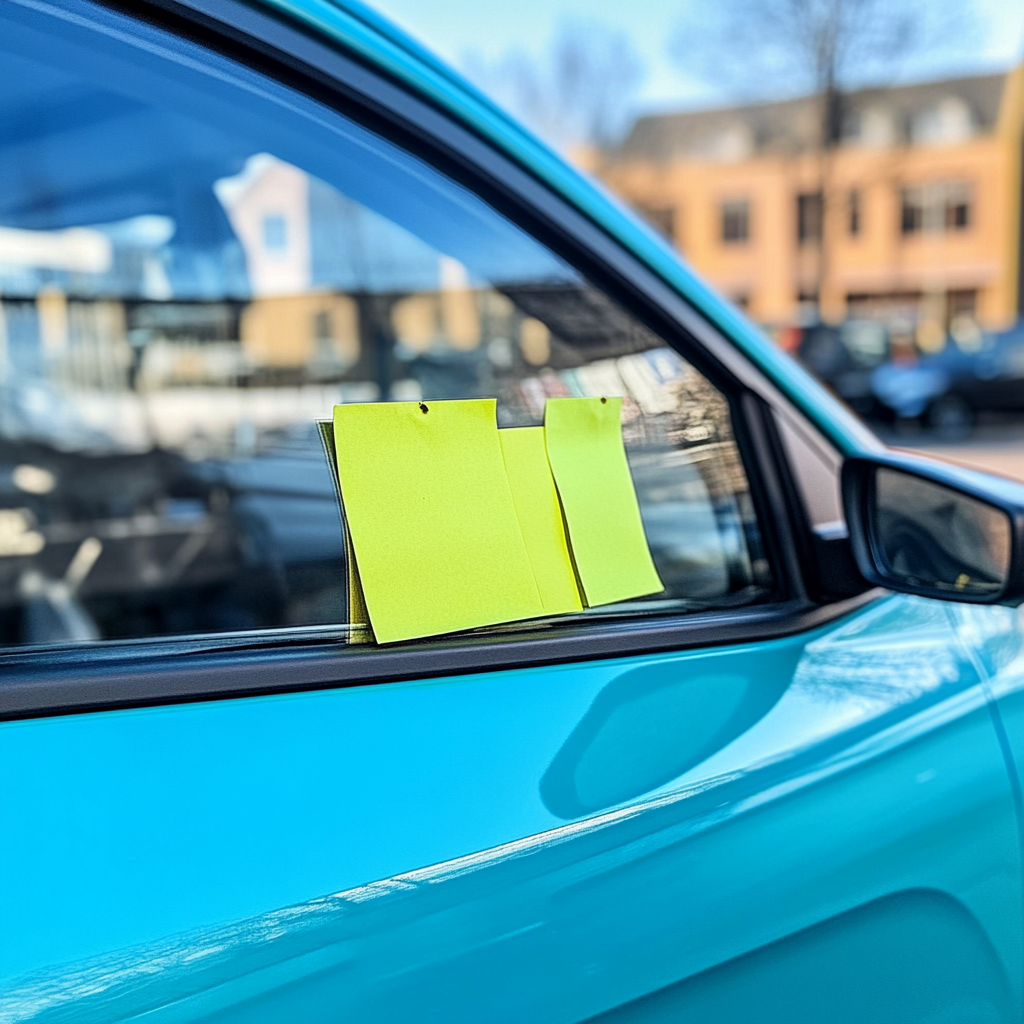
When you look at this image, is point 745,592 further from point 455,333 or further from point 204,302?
point 204,302

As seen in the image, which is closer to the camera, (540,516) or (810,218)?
(540,516)

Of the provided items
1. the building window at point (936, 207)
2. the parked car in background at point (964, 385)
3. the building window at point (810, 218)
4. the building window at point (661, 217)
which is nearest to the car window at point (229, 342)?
the parked car in background at point (964, 385)

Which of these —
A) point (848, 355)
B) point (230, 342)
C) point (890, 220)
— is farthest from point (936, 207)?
point (230, 342)

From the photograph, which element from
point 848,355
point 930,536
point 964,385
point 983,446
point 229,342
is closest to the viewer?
point 930,536

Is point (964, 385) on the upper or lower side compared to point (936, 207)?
lower

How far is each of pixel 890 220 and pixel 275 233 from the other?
1499 inches

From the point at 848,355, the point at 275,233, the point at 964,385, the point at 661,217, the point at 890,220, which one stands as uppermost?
the point at 890,220

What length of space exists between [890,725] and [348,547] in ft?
2.01

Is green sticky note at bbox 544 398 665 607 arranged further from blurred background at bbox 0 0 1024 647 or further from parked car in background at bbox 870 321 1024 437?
parked car in background at bbox 870 321 1024 437

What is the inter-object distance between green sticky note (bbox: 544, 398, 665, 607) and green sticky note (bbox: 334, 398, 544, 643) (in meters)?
0.07

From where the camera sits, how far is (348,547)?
3.46 feet

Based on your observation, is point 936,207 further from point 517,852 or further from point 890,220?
point 517,852

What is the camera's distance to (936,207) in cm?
3694

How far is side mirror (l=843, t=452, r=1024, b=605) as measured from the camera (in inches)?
48.9
